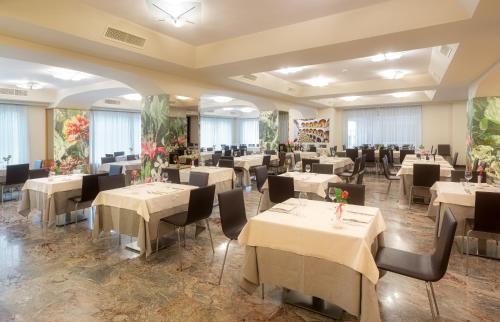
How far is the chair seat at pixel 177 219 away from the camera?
11.3 ft

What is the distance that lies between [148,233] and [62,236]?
185 centimetres

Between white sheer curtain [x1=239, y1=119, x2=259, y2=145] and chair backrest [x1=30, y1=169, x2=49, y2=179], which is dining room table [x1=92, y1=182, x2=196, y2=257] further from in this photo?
white sheer curtain [x1=239, y1=119, x2=259, y2=145]

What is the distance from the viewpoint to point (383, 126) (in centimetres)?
1393

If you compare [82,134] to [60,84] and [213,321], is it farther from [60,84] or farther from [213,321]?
[213,321]

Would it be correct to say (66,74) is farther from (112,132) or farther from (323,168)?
(323,168)

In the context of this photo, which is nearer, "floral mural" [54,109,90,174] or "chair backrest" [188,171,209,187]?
"chair backrest" [188,171,209,187]

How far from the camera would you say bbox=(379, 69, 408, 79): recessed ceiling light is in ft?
25.7

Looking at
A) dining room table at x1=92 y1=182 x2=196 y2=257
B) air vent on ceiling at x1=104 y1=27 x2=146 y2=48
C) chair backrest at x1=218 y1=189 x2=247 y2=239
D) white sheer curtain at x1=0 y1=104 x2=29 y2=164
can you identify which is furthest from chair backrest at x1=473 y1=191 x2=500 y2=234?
white sheer curtain at x1=0 y1=104 x2=29 y2=164

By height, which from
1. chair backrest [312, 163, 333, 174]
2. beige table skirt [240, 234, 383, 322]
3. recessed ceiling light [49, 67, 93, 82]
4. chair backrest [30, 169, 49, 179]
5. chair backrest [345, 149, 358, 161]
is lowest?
beige table skirt [240, 234, 383, 322]

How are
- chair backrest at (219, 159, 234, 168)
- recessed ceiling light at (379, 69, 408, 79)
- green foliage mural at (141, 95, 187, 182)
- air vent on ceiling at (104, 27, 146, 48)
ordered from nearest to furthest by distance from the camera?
air vent on ceiling at (104, 27, 146, 48), green foliage mural at (141, 95, 187, 182), chair backrest at (219, 159, 234, 168), recessed ceiling light at (379, 69, 408, 79)

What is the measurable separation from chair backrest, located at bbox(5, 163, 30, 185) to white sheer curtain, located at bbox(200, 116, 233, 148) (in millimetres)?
9735

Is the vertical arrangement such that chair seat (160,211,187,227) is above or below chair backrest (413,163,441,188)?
below

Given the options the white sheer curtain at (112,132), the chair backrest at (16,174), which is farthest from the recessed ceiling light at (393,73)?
the white sheer curtain at (112,132)

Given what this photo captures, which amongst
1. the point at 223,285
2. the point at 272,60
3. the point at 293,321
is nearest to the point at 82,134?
the point at 272,60
